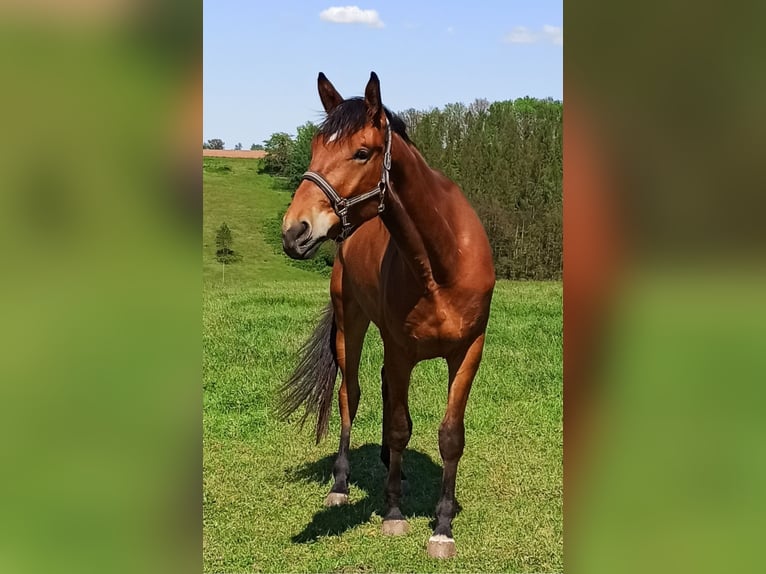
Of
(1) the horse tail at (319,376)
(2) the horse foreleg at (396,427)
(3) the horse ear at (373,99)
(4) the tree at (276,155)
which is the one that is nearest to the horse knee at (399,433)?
(2) the horse foreleg at (396,427)

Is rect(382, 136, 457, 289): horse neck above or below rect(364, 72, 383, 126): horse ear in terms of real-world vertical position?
below

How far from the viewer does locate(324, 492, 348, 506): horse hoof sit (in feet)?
16.6

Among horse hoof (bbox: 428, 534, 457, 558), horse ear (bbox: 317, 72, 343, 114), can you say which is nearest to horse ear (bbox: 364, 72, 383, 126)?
horse ear (bbox: 317, 72, 343, 114)

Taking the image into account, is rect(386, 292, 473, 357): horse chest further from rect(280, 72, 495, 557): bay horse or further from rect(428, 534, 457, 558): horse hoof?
rect(428, 534, 457, 558): horse hoof

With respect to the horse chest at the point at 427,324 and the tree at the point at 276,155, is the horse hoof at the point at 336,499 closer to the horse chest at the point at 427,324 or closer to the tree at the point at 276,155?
the horse chest at the point at 427,324

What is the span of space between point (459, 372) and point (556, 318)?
26.2 ft

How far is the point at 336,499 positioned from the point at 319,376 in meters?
1.17

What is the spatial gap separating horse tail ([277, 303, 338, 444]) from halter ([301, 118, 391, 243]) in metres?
2.68
